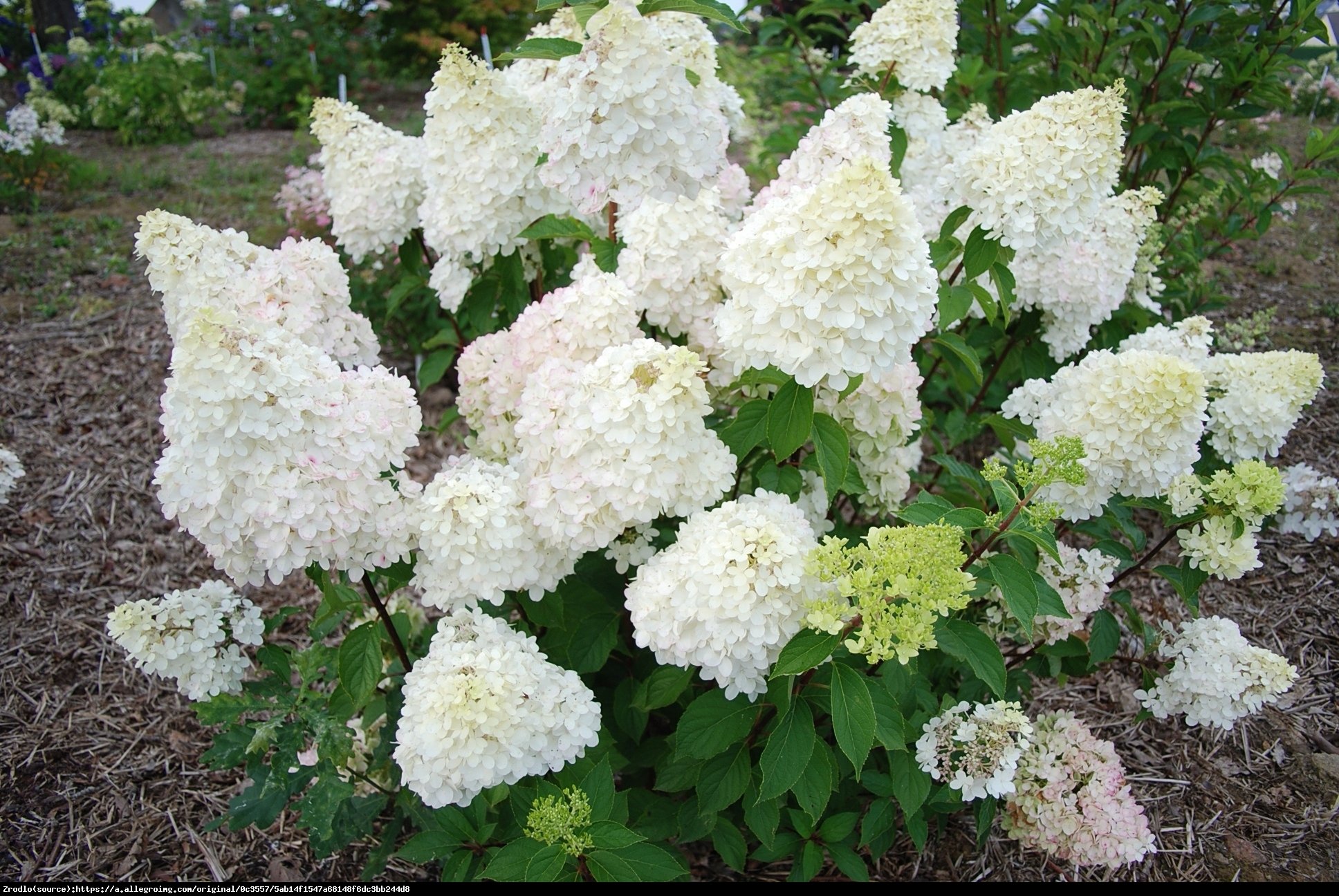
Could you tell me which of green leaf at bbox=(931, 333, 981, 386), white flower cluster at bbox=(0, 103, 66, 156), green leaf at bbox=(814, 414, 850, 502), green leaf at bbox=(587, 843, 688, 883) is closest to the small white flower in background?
green leaf at bbox=(931, 333, 981, 386)

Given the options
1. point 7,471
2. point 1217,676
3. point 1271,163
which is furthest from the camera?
point 1271,163

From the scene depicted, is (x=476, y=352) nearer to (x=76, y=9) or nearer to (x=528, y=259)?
(x=528, y=259)

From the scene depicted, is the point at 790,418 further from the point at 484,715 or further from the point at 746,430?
the point at 484,715

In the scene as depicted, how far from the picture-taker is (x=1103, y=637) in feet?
7.16

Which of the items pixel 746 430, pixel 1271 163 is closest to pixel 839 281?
pixel 746 430

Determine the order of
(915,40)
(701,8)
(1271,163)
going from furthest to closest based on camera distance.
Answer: (1271,163) < (915,40) < (701,8)

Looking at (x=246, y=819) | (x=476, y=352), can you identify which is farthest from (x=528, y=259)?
(x=246, y=819)

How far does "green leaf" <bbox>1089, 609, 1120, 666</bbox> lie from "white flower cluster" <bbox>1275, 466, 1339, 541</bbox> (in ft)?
2.45

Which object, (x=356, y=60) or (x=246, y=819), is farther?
(x=356, y=60)

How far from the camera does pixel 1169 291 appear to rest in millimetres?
3699

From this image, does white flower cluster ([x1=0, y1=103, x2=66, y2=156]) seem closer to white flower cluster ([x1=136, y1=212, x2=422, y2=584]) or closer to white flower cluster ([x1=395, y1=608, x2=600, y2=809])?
white flower cluster ([x1=136, y1=212, x2=422, y2=584])

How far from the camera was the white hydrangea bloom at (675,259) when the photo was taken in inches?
79.7

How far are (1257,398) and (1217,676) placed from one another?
695 millimetres

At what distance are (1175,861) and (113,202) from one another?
7.72m
